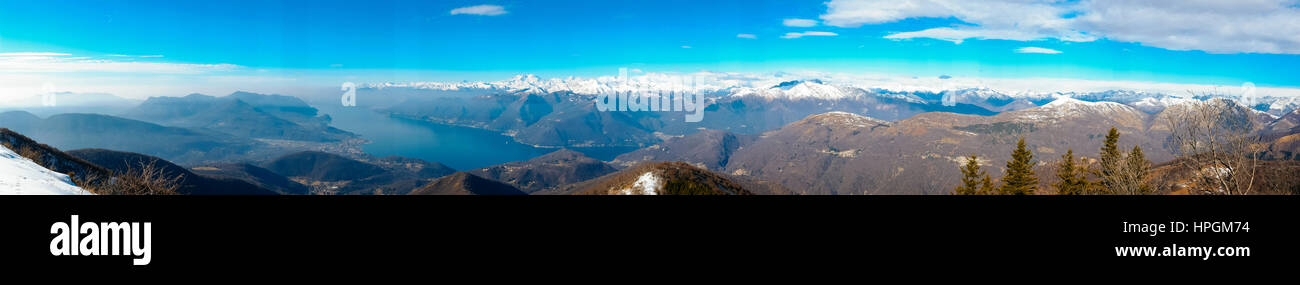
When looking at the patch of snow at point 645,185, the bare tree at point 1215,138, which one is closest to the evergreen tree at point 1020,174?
the bare tree at point 1215,138

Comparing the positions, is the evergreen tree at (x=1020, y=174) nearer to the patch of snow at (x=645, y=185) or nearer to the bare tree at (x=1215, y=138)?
the bare tree at (x=1215, y=138)

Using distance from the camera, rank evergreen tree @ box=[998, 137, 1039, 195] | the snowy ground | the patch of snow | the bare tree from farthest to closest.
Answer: the patch of snow < evergreen tree @ box=[998, 137, 1039, 195] < the bare tree < the snowy ground

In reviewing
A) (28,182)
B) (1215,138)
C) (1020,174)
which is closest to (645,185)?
(1020,174)

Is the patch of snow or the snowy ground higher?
the snowy ground

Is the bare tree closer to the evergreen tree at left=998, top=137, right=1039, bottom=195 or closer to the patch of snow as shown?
the evergreen tree at left=998, top=137, right=1039, bottom=195

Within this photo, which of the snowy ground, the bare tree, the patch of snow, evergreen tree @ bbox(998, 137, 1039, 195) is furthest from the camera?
the patch of snow

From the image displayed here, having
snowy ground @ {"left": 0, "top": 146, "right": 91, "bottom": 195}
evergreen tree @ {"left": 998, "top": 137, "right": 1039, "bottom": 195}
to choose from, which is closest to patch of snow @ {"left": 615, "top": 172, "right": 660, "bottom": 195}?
evergreen tree @ {"left": 998, "top": 137, "right": 1039, "bottom": 195}

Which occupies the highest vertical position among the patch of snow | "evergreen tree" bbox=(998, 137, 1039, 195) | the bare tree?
the bare tree
